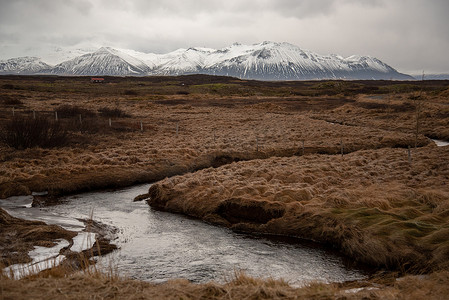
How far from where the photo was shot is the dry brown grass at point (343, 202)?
12.1 m

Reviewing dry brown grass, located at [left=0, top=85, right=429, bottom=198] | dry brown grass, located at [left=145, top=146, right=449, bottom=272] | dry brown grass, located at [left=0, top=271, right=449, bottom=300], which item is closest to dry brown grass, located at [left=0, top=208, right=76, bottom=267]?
dry brown grass, located at [left=0, top=271, right=449, bottom=300]

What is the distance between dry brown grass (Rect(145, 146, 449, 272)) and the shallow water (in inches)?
37.8

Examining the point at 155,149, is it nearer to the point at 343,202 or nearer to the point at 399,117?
the point at 343,202

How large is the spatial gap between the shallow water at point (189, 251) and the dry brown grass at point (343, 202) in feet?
3.15

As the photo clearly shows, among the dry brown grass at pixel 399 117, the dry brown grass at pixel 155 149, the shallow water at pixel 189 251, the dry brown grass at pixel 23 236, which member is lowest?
the shallow water at pixel 189 251

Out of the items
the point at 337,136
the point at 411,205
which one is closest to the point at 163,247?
the point at 411,205

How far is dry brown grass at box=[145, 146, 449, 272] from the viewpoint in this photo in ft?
39.8

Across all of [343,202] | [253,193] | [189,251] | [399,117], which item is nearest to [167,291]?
[189,251]

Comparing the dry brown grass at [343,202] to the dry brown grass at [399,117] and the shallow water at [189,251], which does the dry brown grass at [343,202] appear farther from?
the dry brown grass at [399,117]

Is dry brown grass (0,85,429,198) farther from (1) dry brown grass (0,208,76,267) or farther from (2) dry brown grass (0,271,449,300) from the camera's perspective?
(2) dry brown grass (0,271,449,300)

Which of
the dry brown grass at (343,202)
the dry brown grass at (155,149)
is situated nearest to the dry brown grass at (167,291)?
the dry brown grass at (343,202)

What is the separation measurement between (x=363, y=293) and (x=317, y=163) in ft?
53.0

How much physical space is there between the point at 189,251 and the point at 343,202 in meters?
6.66

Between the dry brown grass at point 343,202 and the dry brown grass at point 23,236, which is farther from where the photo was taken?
the dry brown grass at point 343,202
